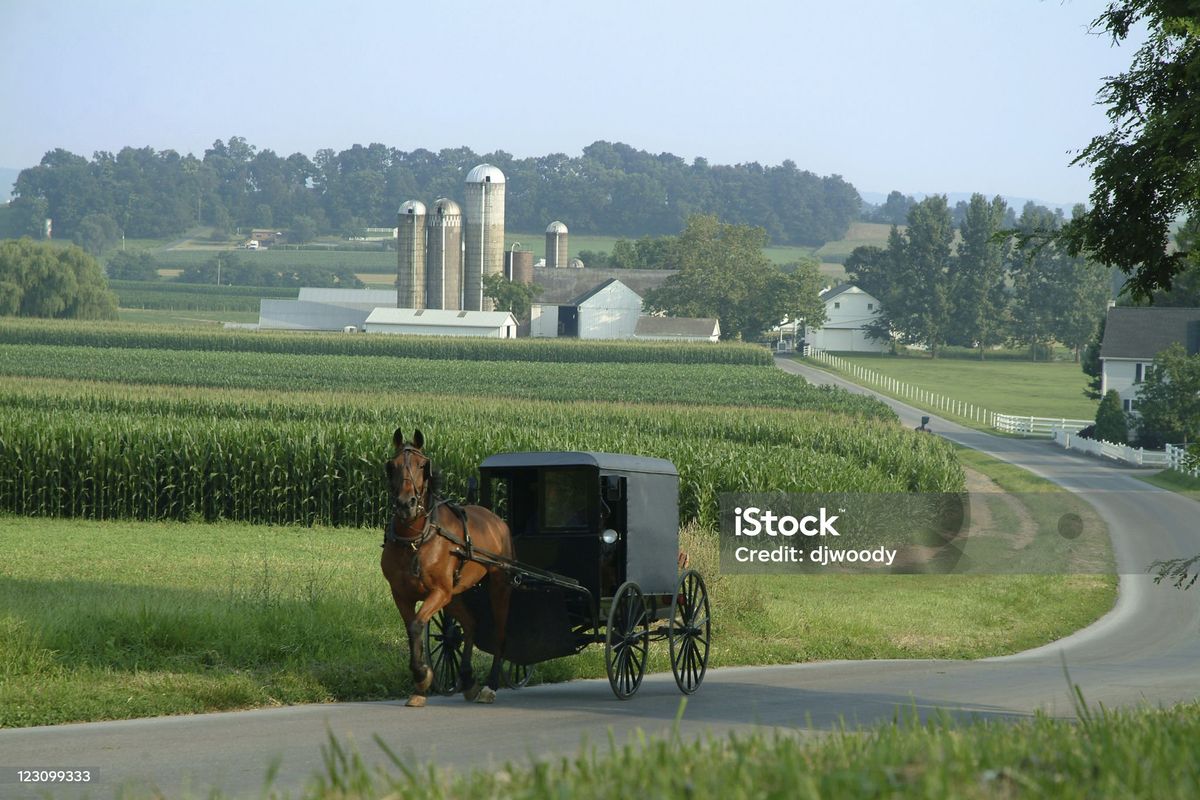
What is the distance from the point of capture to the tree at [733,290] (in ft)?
457

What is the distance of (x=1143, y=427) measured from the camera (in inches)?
2530

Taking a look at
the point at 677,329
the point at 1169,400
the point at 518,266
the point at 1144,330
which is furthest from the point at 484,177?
the point at 1169,400

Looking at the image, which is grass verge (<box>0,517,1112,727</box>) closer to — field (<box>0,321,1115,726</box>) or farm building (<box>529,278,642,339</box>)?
field (<box>0,321,1115,726</box>)

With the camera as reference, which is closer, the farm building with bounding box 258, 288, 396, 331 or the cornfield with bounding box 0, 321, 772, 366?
the cornfield with bounding box 0, 321, 772, 366

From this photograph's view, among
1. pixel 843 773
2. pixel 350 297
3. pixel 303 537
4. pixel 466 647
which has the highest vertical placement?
pixel 843 773

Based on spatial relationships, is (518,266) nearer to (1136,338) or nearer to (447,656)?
(1136,338)

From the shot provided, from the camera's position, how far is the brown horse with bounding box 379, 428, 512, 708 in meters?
11.2

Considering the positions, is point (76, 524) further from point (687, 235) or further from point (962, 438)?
point (687, 235)

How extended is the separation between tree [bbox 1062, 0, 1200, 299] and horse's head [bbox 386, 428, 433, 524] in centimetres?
638

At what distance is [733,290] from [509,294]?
25.1 metres


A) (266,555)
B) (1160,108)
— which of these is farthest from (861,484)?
(1160,108)

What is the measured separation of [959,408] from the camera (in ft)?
283

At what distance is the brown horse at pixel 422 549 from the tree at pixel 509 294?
128 metres

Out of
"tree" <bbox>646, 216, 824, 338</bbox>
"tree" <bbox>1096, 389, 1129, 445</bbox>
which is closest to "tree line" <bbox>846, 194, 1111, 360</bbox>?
"tree" <bbox>646, 216, 824, 338</bbox>
